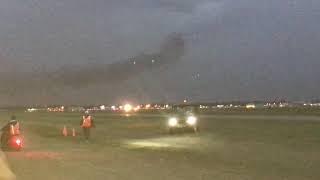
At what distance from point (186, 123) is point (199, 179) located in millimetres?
29510

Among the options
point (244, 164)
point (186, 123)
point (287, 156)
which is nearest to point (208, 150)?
point (287, 156)

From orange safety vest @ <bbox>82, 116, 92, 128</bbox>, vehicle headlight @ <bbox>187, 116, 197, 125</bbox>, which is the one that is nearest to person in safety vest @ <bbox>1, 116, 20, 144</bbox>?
orange safety vest @ <bbox>82, 116, 92, 128</bbox>

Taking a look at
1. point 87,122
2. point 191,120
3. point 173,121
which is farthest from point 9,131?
point 191,120

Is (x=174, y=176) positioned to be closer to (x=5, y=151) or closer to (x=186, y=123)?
(x=5, y=151)

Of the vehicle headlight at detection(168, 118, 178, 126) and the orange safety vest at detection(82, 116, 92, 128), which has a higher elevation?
the orange safety vest at detection(82, 116, 92, 128)

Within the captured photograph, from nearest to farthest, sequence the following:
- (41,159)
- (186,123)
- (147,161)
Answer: (147,161)
(41,159)
(186,123)

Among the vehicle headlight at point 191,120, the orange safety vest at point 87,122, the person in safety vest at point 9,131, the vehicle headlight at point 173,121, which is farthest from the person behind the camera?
the vehicle headlight at point 191,120

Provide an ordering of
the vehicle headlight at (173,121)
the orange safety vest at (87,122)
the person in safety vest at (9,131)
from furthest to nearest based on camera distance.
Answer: the vehicle headlight at (173,121)
the orange safety vest at (87,122)
the person in safety vest at (9,131)

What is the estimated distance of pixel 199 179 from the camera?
62.1ft

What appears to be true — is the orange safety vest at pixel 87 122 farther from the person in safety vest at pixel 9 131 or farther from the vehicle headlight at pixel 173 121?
the person in safety vest at pixel 9 131

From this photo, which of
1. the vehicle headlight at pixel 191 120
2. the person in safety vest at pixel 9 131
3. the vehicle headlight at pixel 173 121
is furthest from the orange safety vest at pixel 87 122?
the vehicle headlight at pixel 191 120

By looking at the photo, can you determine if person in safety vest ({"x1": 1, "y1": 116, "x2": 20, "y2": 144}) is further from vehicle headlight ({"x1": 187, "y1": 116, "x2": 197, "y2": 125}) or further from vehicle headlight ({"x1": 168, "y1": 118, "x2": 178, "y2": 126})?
vehicle headlight ({"x1": 187, "y1": 116, "x2": 197, "y2": 125})

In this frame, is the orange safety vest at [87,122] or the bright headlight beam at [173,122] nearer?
the orange safety vest at [87,122]

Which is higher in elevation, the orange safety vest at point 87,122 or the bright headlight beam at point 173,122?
the orange safety vest at point 87,122
